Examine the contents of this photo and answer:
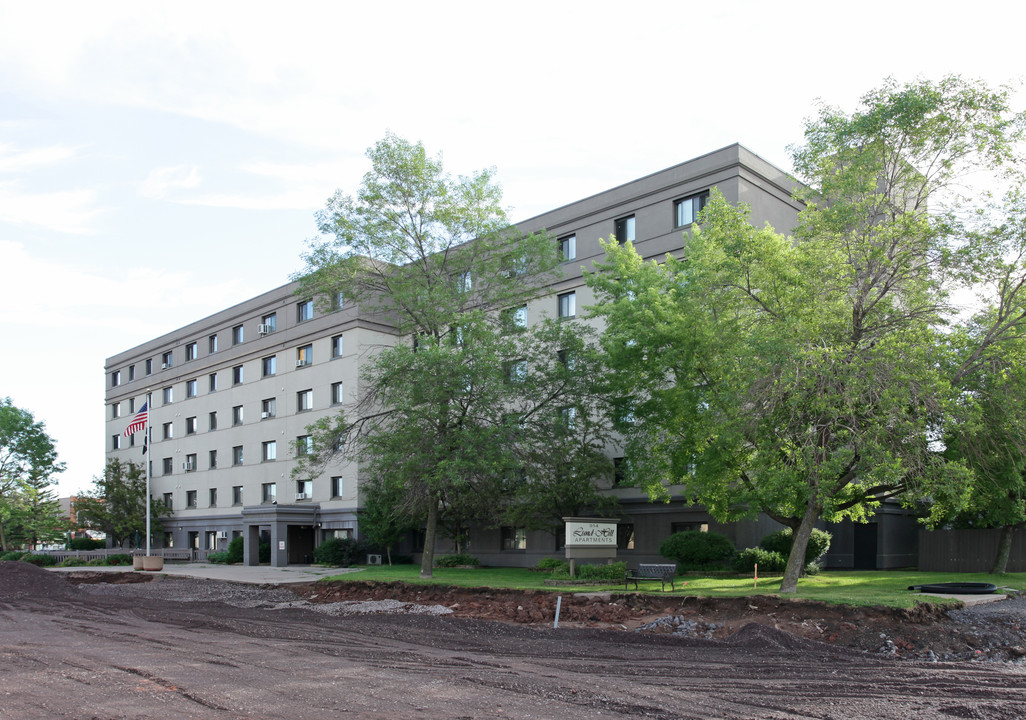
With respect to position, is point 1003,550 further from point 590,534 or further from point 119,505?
point 119,505

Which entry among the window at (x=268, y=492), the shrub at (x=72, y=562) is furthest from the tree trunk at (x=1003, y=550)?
the shrub at (x=72, y=562)

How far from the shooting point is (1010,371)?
68.2 feet

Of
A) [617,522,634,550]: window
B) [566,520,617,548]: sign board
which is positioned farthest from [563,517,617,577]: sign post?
[617,522,634,550]: window

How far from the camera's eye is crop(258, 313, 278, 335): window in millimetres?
52094

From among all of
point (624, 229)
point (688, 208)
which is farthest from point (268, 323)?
point (688, 208)

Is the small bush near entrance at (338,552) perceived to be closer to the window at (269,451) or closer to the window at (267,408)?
the window at (269,451)

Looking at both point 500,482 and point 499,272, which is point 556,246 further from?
point 500,482

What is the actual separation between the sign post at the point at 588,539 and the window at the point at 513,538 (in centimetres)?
1270

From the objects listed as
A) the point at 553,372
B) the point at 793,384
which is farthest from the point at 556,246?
the point at 793,384

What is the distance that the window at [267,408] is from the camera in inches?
2023

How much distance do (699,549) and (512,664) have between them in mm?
16823

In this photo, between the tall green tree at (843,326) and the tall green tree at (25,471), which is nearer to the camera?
the tall green tree at (843,326)

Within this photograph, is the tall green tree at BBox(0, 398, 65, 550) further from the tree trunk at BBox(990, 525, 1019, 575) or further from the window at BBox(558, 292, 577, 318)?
the tree trunk at BBox(990, 525, 1019, 575)

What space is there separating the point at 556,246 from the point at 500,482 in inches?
370
